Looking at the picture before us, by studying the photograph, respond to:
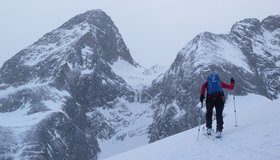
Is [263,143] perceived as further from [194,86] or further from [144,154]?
[194,86]

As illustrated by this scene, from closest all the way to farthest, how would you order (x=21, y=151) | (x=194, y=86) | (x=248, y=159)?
1. (x=248, y=159)
2. (x=21, y=151)
3. (x=194, y=86)

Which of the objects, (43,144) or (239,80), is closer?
(43,144)

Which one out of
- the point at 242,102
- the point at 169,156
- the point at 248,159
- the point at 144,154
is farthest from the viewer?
the point at 242,102

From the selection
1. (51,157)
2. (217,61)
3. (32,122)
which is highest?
(217,61)

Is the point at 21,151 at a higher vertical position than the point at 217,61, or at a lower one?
lower

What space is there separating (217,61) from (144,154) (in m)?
181

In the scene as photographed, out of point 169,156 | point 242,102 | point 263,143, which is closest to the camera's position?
point 263,143

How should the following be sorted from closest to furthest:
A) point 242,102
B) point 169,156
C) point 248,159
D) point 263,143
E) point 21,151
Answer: point 248,159, point 263,143, point 169,156, point 21,151, point 242,102

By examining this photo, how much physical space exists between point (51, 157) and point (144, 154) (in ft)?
521

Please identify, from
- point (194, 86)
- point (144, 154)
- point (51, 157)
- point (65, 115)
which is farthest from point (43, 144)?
point (144, 154)

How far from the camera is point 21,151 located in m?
165

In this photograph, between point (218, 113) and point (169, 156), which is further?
point (218, 113)

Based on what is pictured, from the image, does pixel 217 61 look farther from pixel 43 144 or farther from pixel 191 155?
pixel 191 155

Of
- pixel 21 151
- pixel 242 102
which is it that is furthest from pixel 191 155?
pixel 242 102
